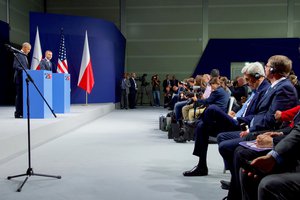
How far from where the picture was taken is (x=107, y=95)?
499 inches

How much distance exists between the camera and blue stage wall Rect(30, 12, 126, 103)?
35.9ft

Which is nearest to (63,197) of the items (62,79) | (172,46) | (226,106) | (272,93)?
(272,93)

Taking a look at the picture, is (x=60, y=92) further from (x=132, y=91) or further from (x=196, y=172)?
(x=132, y=91)

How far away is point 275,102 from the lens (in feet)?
8.67

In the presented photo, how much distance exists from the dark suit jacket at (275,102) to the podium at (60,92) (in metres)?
5.54

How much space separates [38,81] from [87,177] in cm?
318

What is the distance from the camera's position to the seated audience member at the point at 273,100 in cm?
262

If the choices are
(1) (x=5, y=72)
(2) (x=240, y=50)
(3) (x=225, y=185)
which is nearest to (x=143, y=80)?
(2) (x=240, y=50)

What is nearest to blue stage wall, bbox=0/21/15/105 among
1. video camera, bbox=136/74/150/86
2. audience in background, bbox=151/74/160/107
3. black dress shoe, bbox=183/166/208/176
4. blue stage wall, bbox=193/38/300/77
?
video camera, bbox=136/74/150/86

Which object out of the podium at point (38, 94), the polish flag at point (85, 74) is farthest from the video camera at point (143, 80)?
the podium at point (38, 94)

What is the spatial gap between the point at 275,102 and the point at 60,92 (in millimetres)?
5748

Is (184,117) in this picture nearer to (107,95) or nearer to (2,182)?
(2,182)

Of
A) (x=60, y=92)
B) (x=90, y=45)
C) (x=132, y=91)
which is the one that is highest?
(x=90, y=45)

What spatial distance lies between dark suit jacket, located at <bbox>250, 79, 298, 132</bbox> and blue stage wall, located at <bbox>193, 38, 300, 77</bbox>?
12420mm
